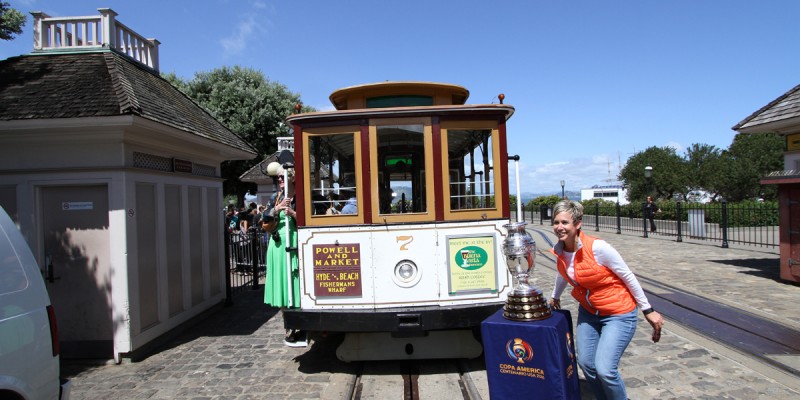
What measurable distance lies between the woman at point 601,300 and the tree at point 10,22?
1201cm

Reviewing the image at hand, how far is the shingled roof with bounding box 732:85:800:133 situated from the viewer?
28.5ft

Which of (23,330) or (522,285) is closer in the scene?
(23,330)

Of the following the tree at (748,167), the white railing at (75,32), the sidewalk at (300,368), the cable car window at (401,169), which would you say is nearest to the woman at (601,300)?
the sidewalk at (300,368)

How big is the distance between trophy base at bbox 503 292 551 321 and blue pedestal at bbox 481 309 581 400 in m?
0.05

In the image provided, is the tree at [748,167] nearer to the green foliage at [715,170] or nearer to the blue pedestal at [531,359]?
the green foliage at [715,170]

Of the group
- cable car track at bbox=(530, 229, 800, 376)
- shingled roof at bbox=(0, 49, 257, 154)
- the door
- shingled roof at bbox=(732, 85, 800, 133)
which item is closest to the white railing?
shingled roof at bbox=(0, 49, 257, 154)

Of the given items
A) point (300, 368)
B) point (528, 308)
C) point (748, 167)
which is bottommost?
point (300, 368)

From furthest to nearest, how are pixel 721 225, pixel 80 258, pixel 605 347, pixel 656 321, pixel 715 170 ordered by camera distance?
pixel 715 170 < pixel 721 225 < pixel 80 258 < pixel 605 347 < pixel 656 321

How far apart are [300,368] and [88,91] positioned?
175 inches

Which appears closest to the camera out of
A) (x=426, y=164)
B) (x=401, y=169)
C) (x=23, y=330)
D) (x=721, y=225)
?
(x=23, y=330)

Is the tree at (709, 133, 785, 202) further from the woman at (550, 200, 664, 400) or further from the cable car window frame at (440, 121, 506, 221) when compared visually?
the woman at (550, 200, 664, 400)

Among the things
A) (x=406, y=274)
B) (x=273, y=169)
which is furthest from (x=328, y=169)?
(x=406, y=274)

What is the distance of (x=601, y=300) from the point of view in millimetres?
3291

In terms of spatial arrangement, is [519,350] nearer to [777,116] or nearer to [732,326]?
[732,326]
